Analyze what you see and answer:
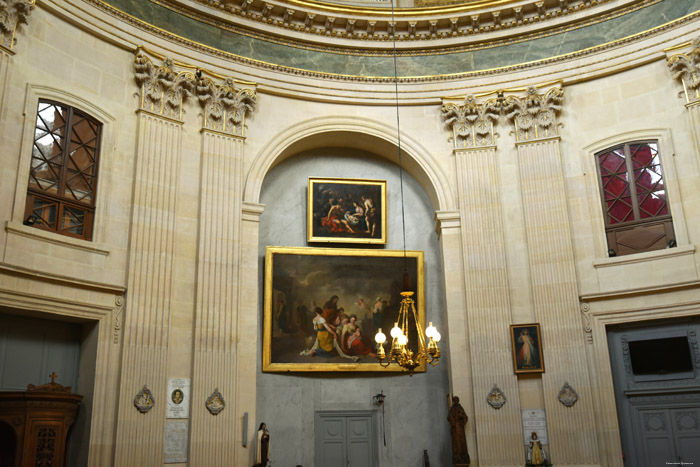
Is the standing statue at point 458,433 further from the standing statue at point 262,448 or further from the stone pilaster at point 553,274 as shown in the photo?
the standing statue at point 262,448

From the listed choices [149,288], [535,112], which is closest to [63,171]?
[149,288]

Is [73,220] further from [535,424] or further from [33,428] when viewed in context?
[535,424]

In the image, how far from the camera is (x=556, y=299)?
1378cm

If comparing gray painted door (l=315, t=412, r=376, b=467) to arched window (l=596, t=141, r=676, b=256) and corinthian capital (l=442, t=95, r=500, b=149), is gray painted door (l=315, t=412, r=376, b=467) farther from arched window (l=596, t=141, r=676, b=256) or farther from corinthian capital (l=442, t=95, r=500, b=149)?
corinthian capital (l=442, t=95, r=500, b=149)

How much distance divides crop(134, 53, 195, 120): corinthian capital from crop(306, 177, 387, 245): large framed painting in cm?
337

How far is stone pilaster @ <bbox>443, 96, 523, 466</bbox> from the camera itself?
13.4m

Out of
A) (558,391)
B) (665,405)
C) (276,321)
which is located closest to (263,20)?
(276,321)

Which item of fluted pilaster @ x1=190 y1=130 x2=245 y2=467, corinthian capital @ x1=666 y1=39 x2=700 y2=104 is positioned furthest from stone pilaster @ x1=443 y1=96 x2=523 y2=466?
fluted pilaster @ x1=190 y1=130 x2=245 y2=467

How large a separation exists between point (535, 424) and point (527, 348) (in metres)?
1.43

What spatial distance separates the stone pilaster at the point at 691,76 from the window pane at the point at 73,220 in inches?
442

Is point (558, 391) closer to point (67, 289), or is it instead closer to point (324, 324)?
point (324, 324)

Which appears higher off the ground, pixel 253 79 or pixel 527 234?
pixel 253 79

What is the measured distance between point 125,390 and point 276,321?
144 inches

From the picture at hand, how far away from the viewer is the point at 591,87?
14828 mm
